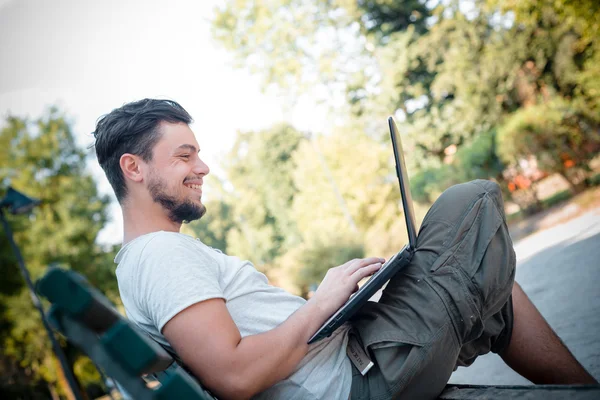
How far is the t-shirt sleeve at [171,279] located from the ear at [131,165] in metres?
0.45

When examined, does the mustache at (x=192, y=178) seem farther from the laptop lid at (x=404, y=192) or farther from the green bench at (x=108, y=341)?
the green bench at (x=108, y=341)

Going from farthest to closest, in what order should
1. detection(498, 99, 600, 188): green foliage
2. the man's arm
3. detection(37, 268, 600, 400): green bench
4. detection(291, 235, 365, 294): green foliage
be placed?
detection(291, 235, 365, 294): green foliage → detection(498, 99, 600, 188): green foliage → the man's arm → detection(37, 268, 600, 400): green bench

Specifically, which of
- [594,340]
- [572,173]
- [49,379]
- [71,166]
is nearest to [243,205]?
[71,166]

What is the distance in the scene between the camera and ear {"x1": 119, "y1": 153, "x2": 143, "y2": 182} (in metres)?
1.85

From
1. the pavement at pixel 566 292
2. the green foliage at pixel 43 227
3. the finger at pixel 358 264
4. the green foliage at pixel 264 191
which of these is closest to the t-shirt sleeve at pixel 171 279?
the finger at pixel 358 264

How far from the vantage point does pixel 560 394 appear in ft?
4.06

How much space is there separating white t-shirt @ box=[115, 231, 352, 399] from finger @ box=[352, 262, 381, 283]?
0.88 feet

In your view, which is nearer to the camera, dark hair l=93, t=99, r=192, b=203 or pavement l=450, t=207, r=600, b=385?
dark hair l=93, t=99, r=192, b=203

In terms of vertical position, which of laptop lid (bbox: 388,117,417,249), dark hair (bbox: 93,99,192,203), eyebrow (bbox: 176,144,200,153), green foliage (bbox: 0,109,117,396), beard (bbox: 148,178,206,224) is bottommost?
laptop lid (bbox: 388,117,417,249)

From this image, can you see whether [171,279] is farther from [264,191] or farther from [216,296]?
[264,191]

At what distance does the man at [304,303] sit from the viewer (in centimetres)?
137

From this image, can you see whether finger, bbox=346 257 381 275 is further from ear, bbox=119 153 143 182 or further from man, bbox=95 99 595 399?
ear, bbox=119 153 143 182

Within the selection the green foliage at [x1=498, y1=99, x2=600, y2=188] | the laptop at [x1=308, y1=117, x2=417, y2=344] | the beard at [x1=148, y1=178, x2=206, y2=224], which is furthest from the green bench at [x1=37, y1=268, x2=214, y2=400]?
the green foliage at [x1=498, y1=99, x2=600, y2=188]

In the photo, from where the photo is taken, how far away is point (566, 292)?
3865 mm
